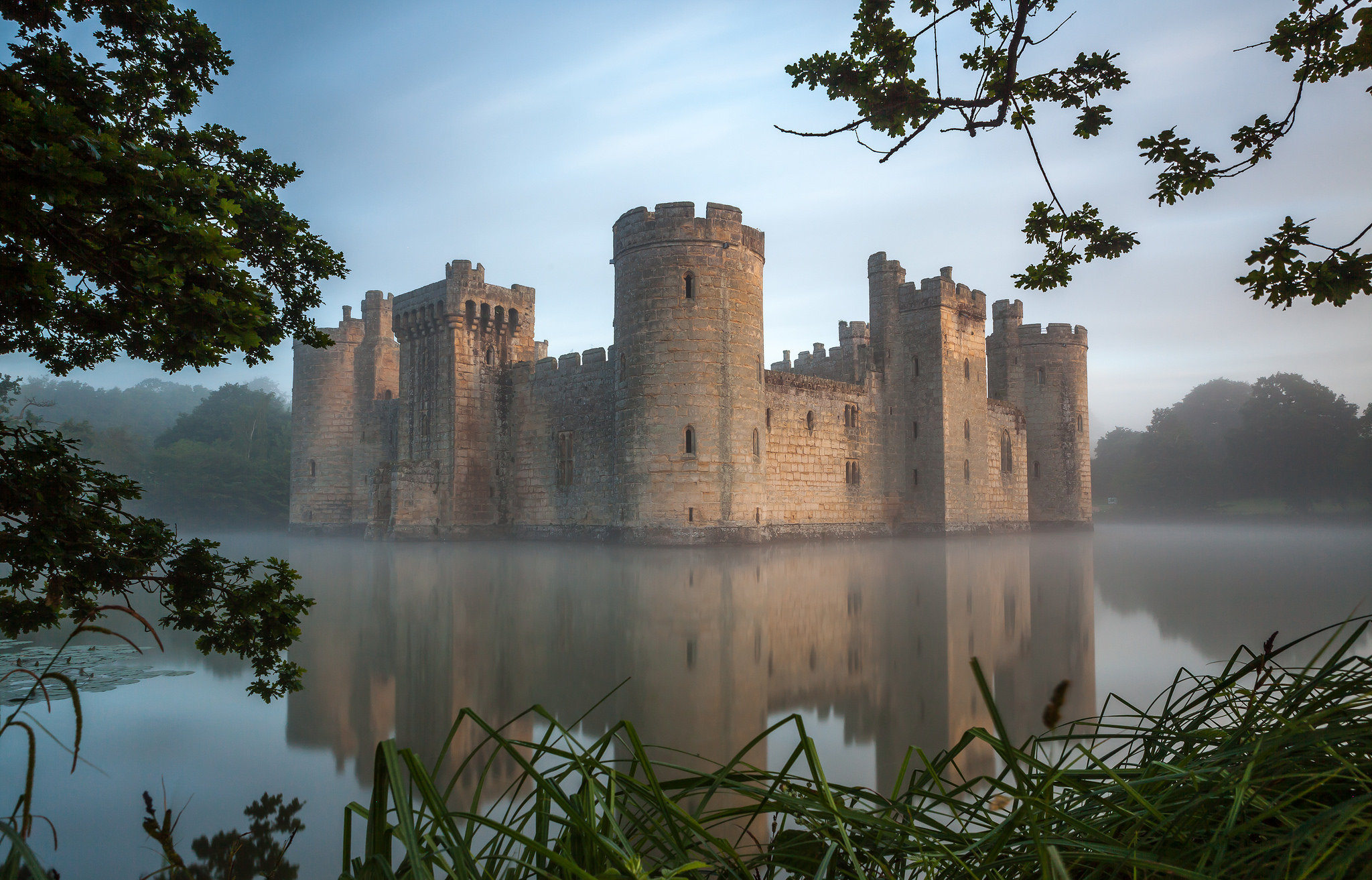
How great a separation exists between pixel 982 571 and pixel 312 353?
2451 cm

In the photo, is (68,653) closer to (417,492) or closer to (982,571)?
(982,571)

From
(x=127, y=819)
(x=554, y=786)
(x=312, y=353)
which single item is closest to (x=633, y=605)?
(x=127, y=819)

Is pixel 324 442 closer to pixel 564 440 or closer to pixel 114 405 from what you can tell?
pixel 564 440

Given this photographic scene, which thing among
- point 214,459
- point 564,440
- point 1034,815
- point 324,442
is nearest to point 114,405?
point 214,459

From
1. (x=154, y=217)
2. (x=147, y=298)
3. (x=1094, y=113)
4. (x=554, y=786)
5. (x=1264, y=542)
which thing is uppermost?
(x=1094, y=113)

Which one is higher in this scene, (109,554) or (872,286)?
(872,286)

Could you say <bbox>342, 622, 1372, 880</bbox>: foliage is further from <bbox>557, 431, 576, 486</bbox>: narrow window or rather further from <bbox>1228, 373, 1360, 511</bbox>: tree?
<bbox>1228, 373, 1360, 511</bbox>: tree

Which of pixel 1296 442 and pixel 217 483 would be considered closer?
pixel 217 483

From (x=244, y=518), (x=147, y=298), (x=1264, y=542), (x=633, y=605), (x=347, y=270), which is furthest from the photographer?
(x=244, y=518)

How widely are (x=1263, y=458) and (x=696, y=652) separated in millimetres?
44130

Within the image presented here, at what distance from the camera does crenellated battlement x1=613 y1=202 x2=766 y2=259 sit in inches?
716

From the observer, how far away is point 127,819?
9.59ft

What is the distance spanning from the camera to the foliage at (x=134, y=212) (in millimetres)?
1821

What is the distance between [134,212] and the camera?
201cm
